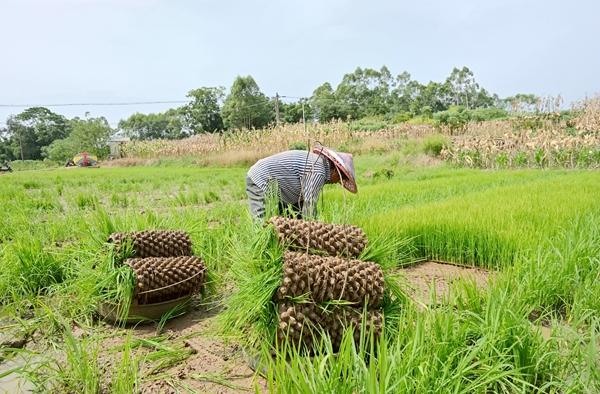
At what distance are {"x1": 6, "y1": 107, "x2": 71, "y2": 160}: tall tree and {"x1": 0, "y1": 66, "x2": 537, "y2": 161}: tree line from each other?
0.15m

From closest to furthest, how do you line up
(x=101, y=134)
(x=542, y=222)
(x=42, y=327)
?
(x=42, y=327) < (x=542, y=222) < (x=101, y=134)

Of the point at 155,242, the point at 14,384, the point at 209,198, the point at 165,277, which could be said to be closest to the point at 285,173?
the point at 155,242

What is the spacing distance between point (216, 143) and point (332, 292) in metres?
22.5

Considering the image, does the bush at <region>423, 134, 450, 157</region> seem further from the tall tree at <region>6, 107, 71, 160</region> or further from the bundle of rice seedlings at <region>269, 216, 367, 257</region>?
the tall tree at <region>6, 107, 71, 160</region>

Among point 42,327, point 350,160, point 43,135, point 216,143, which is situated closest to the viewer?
point 42,327

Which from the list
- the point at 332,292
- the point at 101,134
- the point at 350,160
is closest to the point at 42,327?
the point at 332,292

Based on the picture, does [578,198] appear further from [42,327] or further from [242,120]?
[242,120]

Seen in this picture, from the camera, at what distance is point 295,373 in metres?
1.33

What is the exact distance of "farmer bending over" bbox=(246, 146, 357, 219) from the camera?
10.2 ft

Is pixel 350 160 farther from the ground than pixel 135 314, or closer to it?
farther from the ground

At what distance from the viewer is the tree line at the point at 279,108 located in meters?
42.1

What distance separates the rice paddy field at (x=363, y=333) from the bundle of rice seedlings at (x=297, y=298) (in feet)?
0.24

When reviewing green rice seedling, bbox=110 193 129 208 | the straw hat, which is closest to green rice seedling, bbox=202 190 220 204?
green rice seedling, bbox=110 193 129 208

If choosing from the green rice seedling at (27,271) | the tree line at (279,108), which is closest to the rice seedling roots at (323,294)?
the green rice seedling at (27,271)
